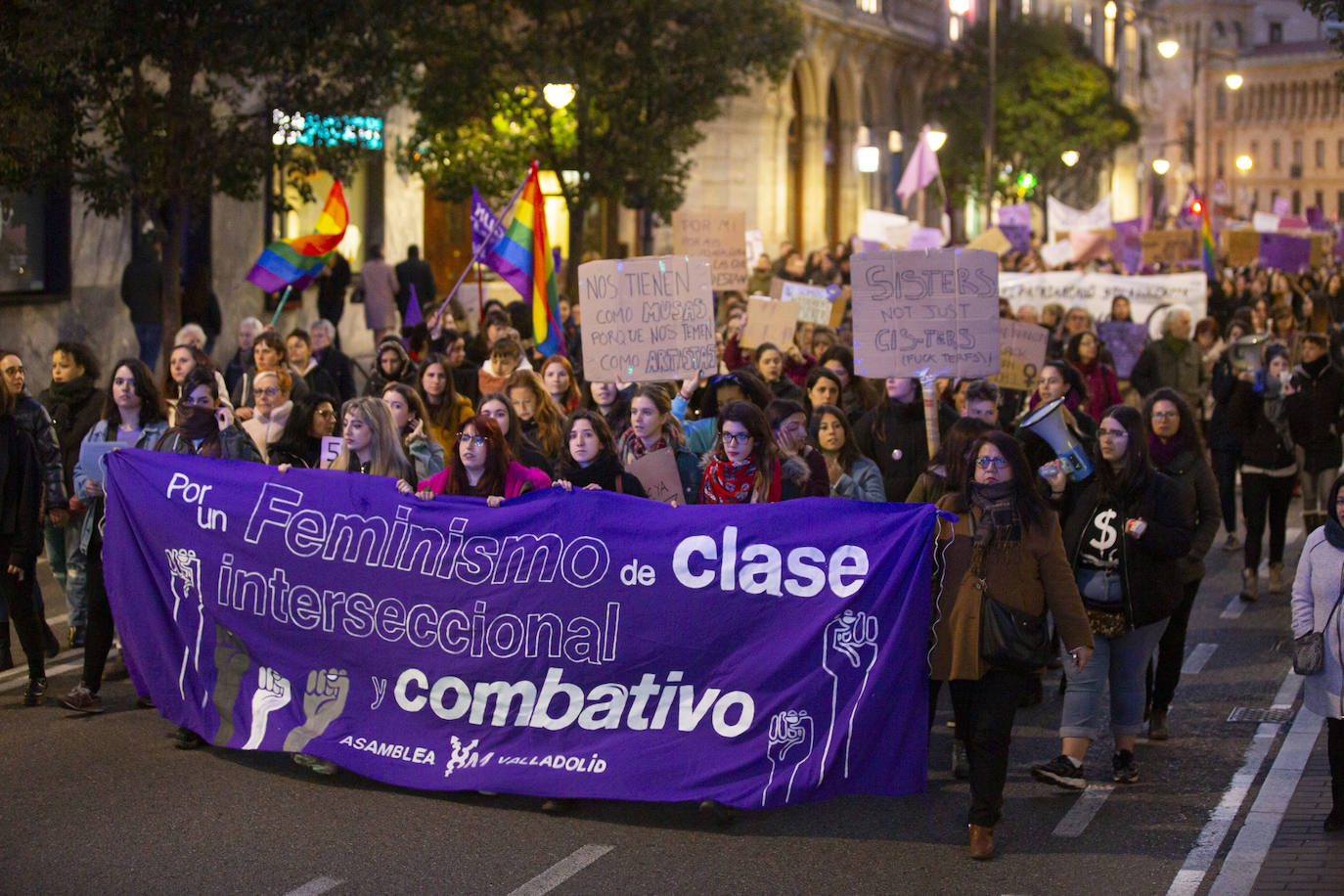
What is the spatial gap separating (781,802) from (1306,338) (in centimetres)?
755

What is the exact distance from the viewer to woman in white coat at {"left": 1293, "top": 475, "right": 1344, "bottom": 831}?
709 cm

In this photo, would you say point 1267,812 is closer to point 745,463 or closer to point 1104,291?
point 745,463

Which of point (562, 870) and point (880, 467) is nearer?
point (562, 870)

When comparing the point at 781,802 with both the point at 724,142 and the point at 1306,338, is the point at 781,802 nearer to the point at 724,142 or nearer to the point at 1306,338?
the point at 1306,338

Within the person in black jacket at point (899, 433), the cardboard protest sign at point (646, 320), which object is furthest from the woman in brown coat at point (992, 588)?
the cardboard protest sign at point (646, 320)

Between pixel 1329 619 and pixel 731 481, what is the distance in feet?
8.31

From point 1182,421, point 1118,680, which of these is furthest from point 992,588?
point 1182,421

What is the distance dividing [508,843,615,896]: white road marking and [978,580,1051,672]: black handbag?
1577 mm

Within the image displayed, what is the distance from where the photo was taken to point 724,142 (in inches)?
1446

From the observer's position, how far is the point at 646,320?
11.0 metres

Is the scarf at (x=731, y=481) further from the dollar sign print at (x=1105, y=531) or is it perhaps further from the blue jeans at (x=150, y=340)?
the blue jeans at (x=150, y=340)

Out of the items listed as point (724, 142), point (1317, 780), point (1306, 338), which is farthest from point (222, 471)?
point (724, 142)

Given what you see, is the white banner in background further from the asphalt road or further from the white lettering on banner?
the white lettering on banner

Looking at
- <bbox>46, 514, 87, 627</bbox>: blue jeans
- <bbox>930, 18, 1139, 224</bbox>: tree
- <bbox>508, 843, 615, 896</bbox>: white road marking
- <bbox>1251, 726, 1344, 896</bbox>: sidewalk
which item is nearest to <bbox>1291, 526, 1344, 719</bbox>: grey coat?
<bbox>1251, 726, 1344, 896</bbox>: sidewalk
